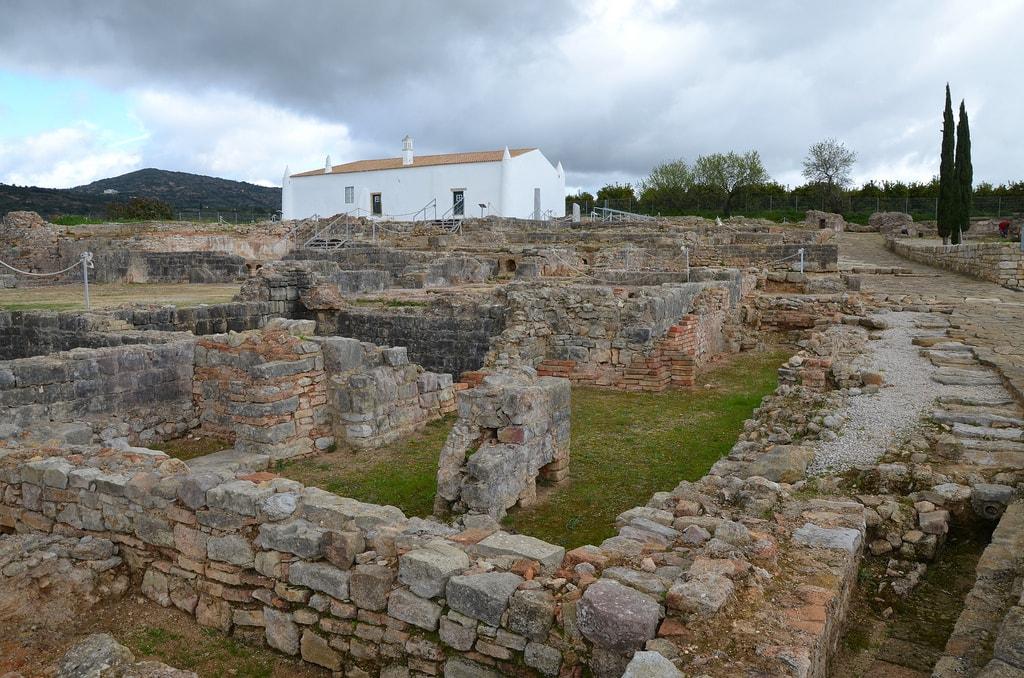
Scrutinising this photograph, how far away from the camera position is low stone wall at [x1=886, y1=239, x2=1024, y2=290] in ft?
61.0

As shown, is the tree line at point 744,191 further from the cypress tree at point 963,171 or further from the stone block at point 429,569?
the stone block at point 429,569

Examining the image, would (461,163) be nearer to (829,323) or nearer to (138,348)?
(829,323)

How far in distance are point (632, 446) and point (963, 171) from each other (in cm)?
2980

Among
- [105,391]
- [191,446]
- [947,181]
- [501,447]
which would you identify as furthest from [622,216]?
[501,447]

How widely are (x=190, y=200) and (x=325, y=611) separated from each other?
252 feet

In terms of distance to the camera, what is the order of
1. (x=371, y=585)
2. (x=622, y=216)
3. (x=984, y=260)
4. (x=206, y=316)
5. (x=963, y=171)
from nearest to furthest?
1. (x=371, y=585)
2. (x=206, y=316)
3. (x=984, y=260)
4. (x=963, y=171)
5. (x=622, y=216)

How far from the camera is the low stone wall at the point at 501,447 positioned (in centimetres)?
570

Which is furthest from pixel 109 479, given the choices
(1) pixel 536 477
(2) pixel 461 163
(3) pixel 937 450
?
(2) pixel 461 163

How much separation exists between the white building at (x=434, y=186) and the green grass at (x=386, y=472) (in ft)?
115

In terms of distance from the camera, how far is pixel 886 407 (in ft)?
21.6

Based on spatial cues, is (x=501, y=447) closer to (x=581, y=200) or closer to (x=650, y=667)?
(x=650, y=667)

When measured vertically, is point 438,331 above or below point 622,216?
below

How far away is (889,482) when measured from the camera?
4.77m

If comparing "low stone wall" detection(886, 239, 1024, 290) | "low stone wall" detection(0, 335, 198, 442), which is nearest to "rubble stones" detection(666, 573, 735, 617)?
"low stone wall" detection(0, 335, 198, 442)
